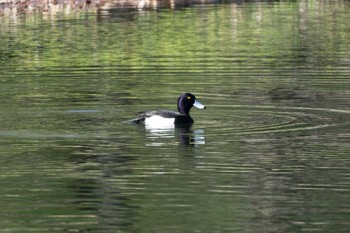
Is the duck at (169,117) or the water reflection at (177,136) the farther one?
the duck at (169,117)

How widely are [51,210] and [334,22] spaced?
36.2 metres

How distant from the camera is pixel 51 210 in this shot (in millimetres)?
16719

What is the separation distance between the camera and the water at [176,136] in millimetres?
16594

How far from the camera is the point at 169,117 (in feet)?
80.8

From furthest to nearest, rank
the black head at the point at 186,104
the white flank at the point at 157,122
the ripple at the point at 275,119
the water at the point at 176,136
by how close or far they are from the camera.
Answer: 1. the black head at the point at 186,104
2. the white flank at the point at 157,122
3. the ripple at the point at 275,119
4. the water at the point at 176,136

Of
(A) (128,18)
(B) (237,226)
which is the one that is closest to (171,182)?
(B) (237,226)

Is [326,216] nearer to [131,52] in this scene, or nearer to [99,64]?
[99,64]

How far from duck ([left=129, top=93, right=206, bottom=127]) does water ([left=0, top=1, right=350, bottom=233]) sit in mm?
261

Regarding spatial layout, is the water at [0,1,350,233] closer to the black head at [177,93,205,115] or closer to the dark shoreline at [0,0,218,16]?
the black head at [177,93,205,115]

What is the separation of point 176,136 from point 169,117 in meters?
1.08

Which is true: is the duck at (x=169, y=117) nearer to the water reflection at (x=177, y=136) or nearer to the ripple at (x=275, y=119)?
the water reflection at (x=177, y=136)

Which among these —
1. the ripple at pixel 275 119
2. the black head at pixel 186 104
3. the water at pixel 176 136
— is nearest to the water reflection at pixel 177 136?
the water at pixel 176 136

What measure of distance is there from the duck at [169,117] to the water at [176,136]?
0.26 meters

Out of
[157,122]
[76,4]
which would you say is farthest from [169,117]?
[76,4]
